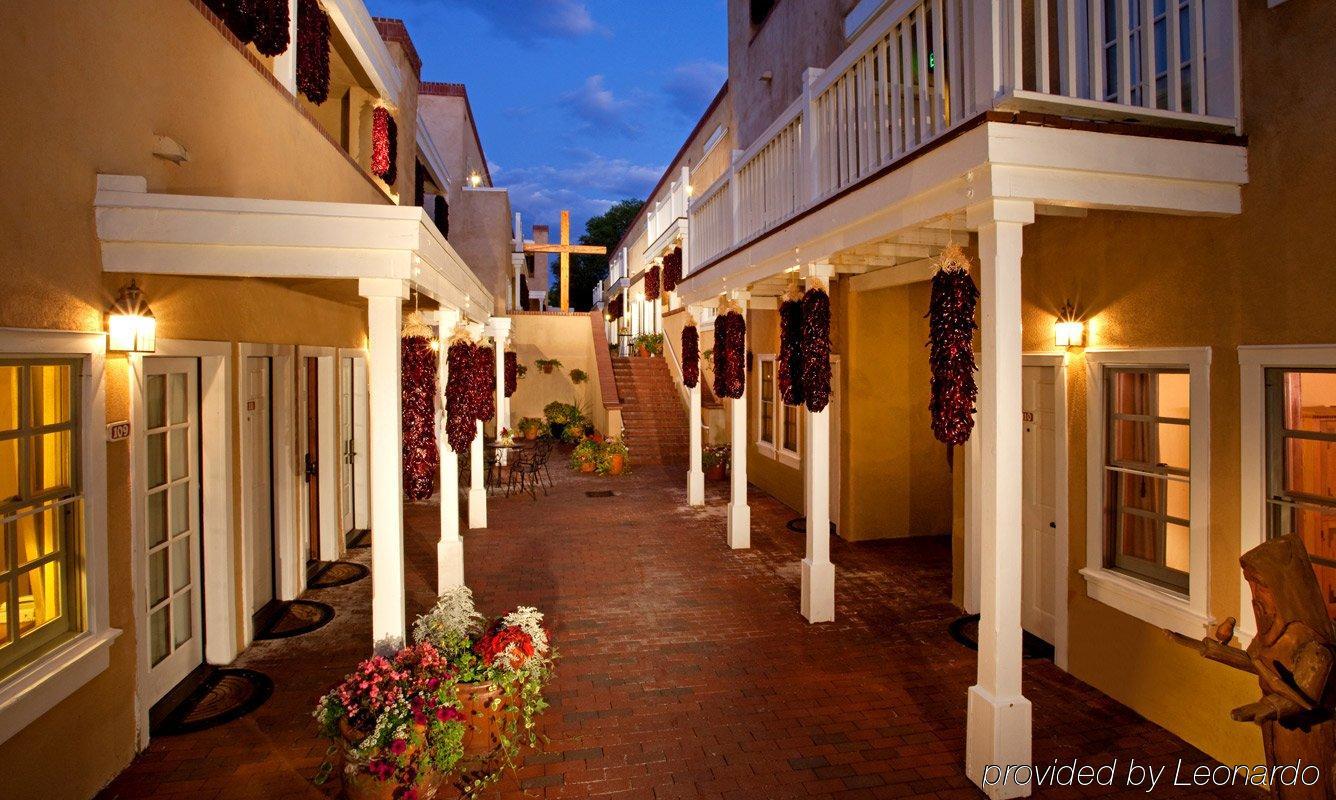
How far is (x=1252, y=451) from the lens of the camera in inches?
157

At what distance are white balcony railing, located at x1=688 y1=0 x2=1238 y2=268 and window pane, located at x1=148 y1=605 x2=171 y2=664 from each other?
5.94 meters

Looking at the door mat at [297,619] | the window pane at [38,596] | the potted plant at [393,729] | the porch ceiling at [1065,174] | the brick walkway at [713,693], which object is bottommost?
the brick walkway at [713,693]

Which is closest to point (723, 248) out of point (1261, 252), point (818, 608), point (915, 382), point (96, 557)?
point (915, 382)

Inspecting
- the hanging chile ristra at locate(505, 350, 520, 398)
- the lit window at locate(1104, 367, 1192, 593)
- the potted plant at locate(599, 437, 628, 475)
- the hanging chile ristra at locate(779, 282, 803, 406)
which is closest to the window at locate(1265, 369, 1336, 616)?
the lit window at locate(1104, 367, 1192, 593)

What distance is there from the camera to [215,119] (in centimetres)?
511

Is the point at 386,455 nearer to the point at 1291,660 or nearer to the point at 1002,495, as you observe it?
the point at 1002,495

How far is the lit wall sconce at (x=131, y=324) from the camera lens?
4.12 meters

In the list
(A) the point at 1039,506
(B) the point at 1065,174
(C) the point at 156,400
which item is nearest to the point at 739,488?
(A) the point at 1039,506

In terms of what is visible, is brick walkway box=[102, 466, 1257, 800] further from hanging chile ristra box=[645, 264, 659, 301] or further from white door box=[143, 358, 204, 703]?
hanging chile ristra box=[645, 264, 659, 301]

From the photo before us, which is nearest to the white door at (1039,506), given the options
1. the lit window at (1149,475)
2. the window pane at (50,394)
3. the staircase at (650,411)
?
the lit window at (1149,475)

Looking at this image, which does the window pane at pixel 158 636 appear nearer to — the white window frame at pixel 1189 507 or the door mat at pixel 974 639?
the door mat at pixel 974 639

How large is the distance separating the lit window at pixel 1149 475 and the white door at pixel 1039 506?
707 millimetres

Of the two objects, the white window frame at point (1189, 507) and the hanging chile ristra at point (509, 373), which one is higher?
the hanging chile ristra at point (509, 373)

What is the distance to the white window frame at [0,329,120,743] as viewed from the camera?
3.50 m
